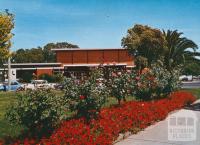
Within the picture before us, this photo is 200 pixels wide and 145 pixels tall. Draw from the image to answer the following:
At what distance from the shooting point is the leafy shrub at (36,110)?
30.6ft

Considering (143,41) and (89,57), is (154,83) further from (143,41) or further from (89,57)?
(89,57)

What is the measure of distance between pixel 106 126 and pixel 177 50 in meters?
25.1

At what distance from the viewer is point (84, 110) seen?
40.0 ft

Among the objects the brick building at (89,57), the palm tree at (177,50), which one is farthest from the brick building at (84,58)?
the palm tree at (177,50)

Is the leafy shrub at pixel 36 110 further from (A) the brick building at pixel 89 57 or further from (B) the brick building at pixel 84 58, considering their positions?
(A) the brick building at pixel 89 57

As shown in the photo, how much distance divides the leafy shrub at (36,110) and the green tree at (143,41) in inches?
1863

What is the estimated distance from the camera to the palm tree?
3491cm

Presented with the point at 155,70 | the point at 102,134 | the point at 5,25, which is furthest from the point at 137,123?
the point at 5,25

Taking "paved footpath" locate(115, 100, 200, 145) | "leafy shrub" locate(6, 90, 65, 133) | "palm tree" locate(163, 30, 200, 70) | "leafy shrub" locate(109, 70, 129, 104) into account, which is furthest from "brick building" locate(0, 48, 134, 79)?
"leafy shrub" locate(6, 90, 65, 133)

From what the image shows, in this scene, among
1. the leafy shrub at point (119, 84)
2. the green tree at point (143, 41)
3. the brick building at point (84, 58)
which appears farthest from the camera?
the brick building at point (84, 58)

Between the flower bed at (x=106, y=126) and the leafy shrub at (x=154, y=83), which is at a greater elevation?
the leafy shrub at (x=154, y=83)

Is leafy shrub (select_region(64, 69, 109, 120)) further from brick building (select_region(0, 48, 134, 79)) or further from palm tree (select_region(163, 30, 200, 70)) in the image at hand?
brick building (select_region(0, 48, 134, 79))

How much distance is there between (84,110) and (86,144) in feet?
9.73

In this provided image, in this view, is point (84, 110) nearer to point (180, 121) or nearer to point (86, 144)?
point (86, 144)
